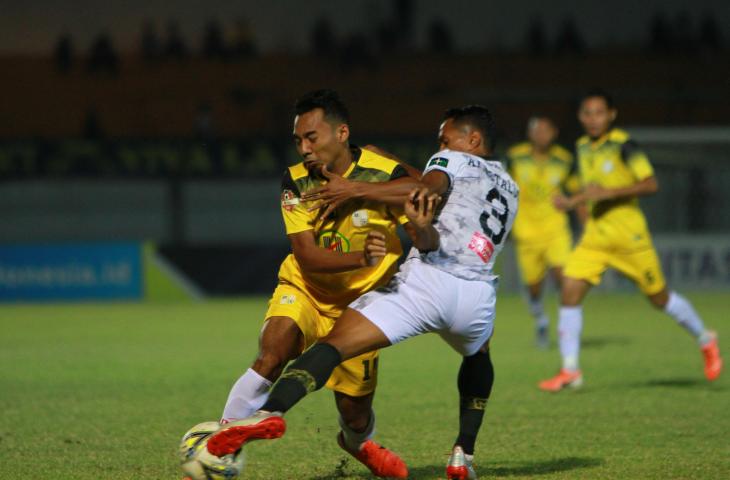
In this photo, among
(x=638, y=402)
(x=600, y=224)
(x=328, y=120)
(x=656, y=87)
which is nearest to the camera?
(x=328, y=120)

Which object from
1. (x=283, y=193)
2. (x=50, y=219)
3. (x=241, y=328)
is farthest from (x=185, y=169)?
(x=283, y=193)

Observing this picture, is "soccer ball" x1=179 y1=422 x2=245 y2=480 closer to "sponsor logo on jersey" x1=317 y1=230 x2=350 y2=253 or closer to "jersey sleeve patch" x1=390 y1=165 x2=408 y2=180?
"sponsor logo on jersey" x1=317 y1=230 x2=350 y2=253

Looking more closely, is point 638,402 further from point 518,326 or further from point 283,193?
point 518,326

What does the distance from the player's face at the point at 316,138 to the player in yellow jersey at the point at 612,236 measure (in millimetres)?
3974

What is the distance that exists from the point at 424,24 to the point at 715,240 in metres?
10.2

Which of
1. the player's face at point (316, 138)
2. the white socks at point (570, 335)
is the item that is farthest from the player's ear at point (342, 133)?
the white socks at point (570, 335)

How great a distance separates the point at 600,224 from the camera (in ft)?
29.5

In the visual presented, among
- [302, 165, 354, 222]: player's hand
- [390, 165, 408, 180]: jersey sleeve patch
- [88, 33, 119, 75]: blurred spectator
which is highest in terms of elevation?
[88, 33, 119, 75]: blurred spectator

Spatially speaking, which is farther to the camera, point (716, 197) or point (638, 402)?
point (716, 197)

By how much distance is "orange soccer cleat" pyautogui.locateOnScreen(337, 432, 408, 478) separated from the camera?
538 centimetres

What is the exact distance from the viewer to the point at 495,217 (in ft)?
16.6

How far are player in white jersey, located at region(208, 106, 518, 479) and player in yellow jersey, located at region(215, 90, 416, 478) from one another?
0.69 ft

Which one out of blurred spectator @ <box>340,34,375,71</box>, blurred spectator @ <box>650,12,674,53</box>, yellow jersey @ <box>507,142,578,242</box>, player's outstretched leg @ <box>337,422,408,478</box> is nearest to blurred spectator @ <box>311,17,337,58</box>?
blurred spectator @ <box>340,34,375,71</box>

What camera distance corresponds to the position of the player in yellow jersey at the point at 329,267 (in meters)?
5.05
